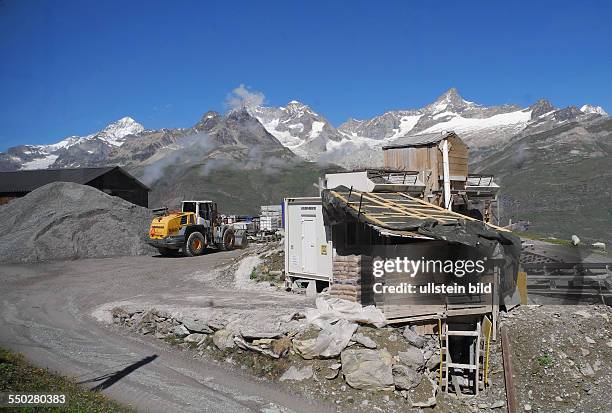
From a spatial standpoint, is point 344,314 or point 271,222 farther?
point 271,222

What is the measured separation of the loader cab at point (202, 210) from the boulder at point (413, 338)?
17.6 meters

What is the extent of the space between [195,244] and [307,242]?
12.7m

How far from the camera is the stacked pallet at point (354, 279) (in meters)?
13.3

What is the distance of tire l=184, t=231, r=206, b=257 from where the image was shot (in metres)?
26.8

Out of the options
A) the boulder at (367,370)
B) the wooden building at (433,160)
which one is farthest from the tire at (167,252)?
the boulder at (367,370)

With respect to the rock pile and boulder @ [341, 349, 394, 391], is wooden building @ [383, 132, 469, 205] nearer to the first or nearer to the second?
the rock pile

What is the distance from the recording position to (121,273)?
22094mm

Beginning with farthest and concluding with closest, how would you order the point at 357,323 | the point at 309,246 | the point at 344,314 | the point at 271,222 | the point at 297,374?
the point at 271,222 < the point at 309,246 < the point at 344,314 < the point at 357,323 < the point at 297,374

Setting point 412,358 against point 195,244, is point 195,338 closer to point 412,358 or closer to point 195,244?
point 412,358

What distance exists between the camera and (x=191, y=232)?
89.5 feet

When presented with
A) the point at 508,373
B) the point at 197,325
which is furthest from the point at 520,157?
the point at 197,325

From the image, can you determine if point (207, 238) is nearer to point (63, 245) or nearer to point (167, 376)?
point (63, 245)

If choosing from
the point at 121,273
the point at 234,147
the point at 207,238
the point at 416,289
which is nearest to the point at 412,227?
the point at 416,289

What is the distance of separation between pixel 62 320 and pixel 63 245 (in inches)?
531
